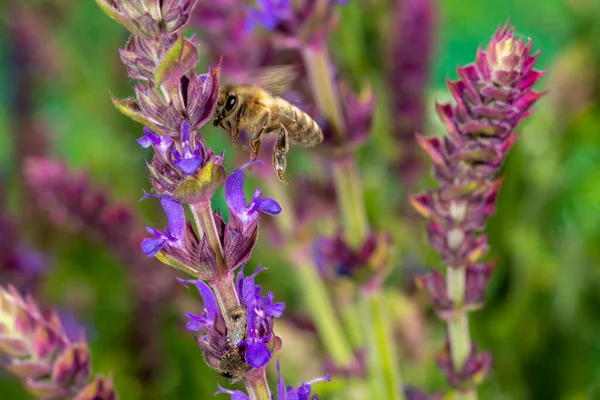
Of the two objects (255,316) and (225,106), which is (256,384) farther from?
(225,106)

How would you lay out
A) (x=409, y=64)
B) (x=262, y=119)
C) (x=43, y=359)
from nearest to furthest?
1. (x=43, y=359)
2. (x=262, y=119)
3. (x=409, y=64)

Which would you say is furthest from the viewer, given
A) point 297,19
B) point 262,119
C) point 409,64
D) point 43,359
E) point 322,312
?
point 409,64

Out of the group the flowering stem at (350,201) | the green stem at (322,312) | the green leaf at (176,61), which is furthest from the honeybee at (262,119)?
the green stem at (322,312)

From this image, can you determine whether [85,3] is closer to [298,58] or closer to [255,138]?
[298,58]

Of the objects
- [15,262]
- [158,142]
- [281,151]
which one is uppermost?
[15,262]

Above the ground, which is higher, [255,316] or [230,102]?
[230,102]

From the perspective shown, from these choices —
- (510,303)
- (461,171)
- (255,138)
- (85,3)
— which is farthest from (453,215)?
(85,3)

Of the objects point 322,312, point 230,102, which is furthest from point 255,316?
point 322,312

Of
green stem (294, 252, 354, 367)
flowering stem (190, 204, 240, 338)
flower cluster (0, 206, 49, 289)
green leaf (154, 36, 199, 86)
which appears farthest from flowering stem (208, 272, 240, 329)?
flower cluster (0, 206, 49, 289)
